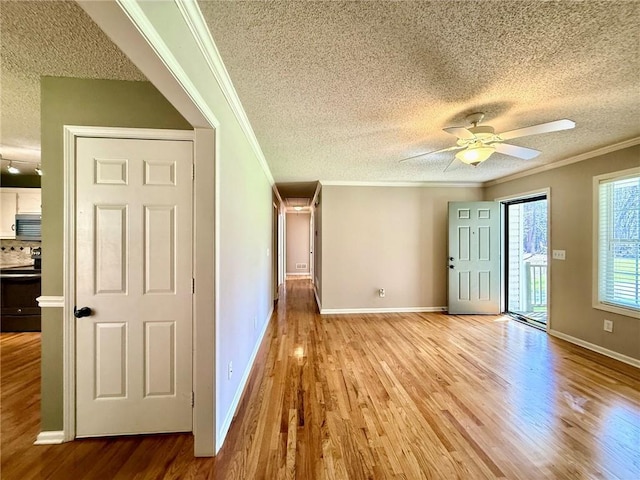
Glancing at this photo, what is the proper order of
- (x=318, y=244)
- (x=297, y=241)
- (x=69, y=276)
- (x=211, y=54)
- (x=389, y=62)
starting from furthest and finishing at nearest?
(x=297, y=241)
(x=318, y=244)
(x=69, y=276)
(x=389, y=62)
(x=211, y=54)

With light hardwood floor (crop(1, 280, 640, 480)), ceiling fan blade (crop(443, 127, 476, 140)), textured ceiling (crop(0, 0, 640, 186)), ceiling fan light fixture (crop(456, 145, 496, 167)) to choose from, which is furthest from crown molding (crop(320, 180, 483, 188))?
light hardwood floor (crop(1, 280, 640, 480))

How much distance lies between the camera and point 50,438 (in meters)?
1.70

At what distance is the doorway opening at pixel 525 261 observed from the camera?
469 cm

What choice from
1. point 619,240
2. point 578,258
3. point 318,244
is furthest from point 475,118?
point 318,244

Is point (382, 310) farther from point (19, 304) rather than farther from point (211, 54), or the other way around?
point (19, 304)

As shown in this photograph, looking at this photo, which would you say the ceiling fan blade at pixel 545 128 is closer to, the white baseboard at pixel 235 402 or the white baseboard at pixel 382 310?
the white baseboard at pixel 235 402

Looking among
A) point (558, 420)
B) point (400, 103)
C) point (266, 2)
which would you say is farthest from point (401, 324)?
point (266, 2)

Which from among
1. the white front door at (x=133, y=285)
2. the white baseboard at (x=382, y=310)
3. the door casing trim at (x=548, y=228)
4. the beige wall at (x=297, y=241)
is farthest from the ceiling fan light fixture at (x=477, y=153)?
the beige wall at (x=297, y=241)

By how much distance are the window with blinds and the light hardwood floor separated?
749mm

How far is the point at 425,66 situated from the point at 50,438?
3368 millimetres

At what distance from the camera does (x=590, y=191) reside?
10.7 feet

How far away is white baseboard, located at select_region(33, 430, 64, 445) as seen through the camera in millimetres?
1694

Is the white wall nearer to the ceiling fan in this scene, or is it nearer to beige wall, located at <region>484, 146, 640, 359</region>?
the ceiling fan

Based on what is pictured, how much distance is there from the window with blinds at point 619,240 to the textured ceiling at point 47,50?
15.7 feet
